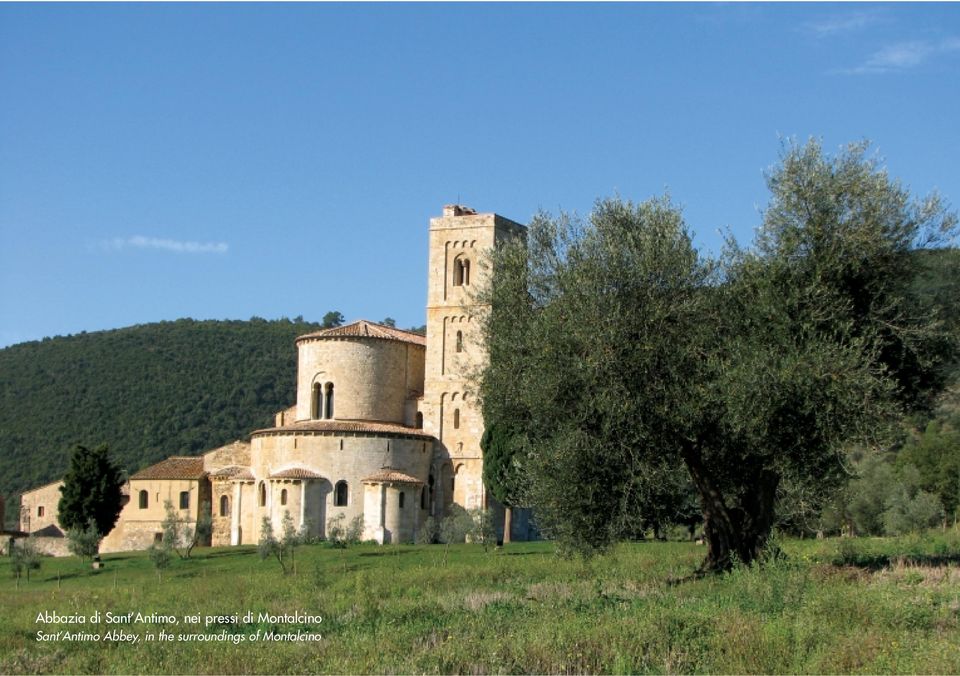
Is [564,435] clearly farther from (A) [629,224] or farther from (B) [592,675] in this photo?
(B) [592,675]

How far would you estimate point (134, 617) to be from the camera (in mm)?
20625

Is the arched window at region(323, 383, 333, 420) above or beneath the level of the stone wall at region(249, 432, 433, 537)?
above

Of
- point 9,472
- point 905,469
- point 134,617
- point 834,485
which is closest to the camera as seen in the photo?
point 134,617

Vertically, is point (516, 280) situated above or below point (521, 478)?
above

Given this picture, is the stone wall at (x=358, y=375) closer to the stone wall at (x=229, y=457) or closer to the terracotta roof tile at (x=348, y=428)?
the terracotta roof tile at (x=348, y=428)

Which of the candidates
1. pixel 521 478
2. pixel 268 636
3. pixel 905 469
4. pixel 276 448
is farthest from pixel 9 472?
pixel 268 636

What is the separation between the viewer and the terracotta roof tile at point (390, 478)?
48.9m

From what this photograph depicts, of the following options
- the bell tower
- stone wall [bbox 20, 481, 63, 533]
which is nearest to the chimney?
the bell tower

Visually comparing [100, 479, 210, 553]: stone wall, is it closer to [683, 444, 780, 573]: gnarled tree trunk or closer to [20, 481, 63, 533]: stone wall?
[20, 481, 63, 533]: stone wall

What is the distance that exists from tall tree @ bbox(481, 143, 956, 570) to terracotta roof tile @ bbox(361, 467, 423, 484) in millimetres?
26125

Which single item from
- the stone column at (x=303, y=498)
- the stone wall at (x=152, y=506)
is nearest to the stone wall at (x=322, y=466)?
the stone column at (x=303, y=498)

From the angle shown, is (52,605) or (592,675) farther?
(52,605)

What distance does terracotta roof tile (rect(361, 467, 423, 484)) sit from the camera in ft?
160

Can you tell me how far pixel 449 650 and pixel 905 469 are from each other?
36.6m
